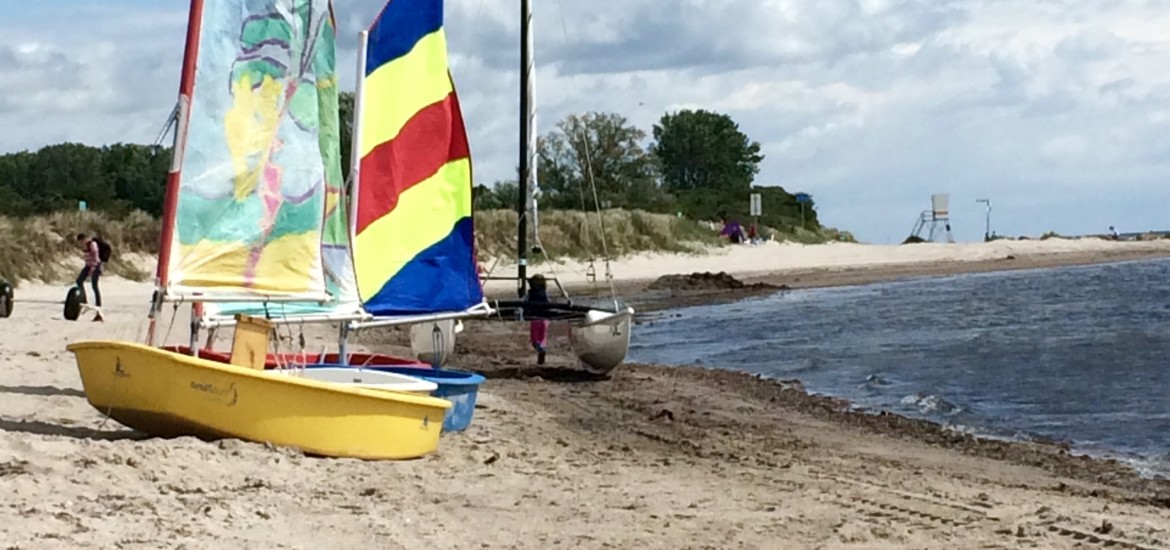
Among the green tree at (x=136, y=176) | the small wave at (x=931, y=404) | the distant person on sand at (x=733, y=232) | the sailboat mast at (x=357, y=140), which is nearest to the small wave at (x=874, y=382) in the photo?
the small wave at (x=931, y=404)

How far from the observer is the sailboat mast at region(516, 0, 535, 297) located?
66.9ft

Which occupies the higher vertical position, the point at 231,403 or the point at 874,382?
the point at 231,403

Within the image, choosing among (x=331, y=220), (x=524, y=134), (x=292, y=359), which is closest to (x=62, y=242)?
(x=524, y=134)

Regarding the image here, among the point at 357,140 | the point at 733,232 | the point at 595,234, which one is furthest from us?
the point at 733,232

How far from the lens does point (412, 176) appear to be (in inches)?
524

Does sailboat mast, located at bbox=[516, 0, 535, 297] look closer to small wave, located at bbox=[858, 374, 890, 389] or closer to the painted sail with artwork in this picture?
small wave, located at bbox=[858, 374, 890, 389]

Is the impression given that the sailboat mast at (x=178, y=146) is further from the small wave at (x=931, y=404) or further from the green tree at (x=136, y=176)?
the green tree at (x=136, y=176)

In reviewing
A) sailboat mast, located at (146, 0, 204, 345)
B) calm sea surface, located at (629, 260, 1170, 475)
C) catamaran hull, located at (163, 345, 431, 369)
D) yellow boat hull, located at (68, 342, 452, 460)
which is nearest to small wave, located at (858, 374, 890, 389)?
calm sea surface, located at (629, 260, 1170, 475)

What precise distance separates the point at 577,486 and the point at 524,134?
1209 centimetres

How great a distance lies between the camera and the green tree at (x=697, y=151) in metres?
88.7

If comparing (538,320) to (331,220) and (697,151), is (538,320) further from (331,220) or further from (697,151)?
(697,151)

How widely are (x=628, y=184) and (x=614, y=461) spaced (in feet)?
176

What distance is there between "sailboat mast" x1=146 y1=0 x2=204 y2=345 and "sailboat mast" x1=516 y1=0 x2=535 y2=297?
381 inches

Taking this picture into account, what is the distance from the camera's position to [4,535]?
6.73m
